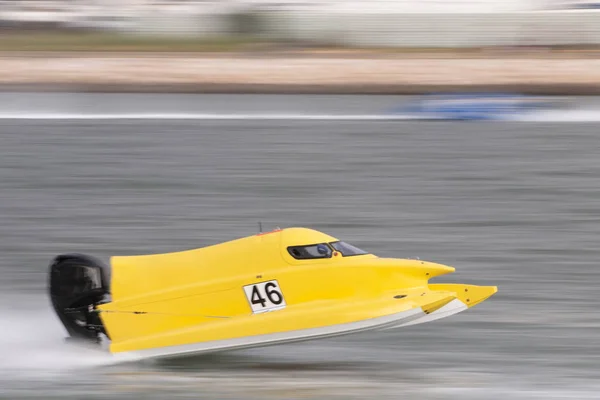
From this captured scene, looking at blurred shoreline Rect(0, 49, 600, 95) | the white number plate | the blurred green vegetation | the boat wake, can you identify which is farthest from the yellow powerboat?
the blurred green vegetation

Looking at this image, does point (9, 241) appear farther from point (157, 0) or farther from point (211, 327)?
point (157, 0)

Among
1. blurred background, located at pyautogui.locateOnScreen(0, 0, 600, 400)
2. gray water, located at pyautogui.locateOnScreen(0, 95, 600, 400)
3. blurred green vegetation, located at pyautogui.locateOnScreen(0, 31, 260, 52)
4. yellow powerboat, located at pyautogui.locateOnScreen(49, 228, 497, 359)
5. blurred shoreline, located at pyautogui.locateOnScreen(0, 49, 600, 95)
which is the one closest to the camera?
yellow powerboat, located at pyautogui.locateOnScreen(49, 228, 497, 359)

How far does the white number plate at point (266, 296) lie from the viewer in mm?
6004

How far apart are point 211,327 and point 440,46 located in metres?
17.4

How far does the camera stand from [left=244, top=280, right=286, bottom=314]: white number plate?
6004mm

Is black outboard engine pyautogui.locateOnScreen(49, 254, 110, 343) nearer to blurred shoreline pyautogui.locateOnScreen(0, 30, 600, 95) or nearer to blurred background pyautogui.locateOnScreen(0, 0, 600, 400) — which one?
blurred background pyautogui.locateOnScreen(0, 0, 600, 400)

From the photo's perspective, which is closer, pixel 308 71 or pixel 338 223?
pixel 338 223

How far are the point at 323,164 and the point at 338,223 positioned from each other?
8.34ft

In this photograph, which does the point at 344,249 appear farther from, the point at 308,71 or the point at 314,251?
the point at 308,71

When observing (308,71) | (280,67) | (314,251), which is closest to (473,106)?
(308,71)

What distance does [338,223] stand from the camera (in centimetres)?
1031

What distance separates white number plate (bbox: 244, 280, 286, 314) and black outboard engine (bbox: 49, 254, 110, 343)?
0.98m

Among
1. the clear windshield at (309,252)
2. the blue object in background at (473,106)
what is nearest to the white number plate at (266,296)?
the clear windshield at (309,252)

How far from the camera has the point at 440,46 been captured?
883 inches
